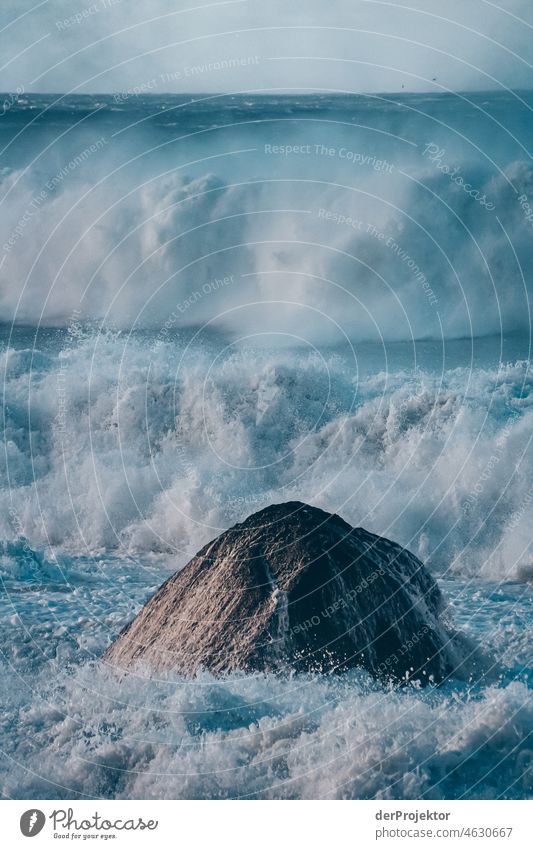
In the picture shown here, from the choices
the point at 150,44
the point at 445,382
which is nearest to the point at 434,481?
the point at 445,382

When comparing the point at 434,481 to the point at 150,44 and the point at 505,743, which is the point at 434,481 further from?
the point at 150,44

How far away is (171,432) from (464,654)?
8280mm

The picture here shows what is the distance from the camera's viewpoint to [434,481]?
13602 millimetres

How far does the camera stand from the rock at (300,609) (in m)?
7.71
